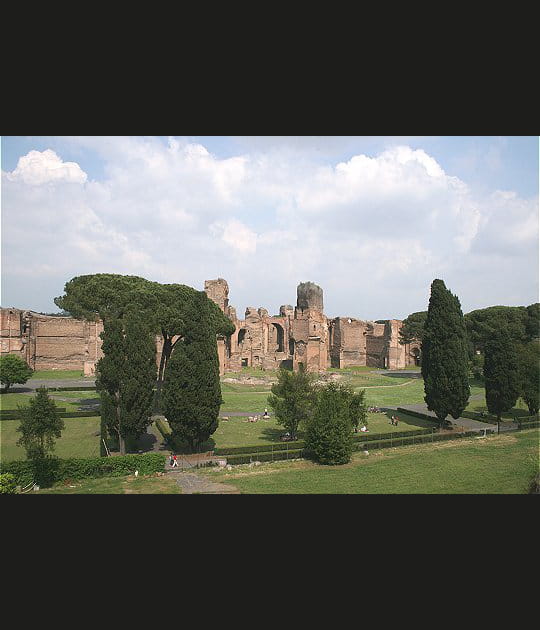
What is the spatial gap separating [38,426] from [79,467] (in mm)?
1813

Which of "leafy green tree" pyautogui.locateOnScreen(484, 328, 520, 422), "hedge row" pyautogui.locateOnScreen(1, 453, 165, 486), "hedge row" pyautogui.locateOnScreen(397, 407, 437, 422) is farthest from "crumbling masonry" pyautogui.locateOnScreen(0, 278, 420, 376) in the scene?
"hedge row" pyautogui.locateOnScreen(1, 453, 165, 486)

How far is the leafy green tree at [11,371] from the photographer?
1128 inches

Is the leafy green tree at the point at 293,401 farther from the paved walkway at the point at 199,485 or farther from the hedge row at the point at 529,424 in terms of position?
the hedge row at the point at 529,424

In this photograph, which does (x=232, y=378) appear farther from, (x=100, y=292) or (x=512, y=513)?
(x=512, y=513)

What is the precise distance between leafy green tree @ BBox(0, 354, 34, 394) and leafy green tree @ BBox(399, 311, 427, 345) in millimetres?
40535

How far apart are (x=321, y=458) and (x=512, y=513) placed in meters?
11.7

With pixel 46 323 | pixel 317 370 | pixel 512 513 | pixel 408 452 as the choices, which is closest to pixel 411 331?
pixel 317 370

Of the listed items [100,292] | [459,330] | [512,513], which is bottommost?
[512,513]

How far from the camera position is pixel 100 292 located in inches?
938

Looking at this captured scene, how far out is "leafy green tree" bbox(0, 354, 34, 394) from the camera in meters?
28.7

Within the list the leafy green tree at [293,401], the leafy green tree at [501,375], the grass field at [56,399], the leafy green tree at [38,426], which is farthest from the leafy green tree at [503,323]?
the leafy green tree at [38,426]

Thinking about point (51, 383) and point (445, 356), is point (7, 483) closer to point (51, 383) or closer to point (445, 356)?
point (445, 356)

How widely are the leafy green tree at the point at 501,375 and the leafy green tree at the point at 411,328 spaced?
90.9ft

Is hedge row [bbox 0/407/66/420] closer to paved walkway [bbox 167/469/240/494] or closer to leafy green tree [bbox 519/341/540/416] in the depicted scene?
paved walkway [bbox 167/469/240/494]
